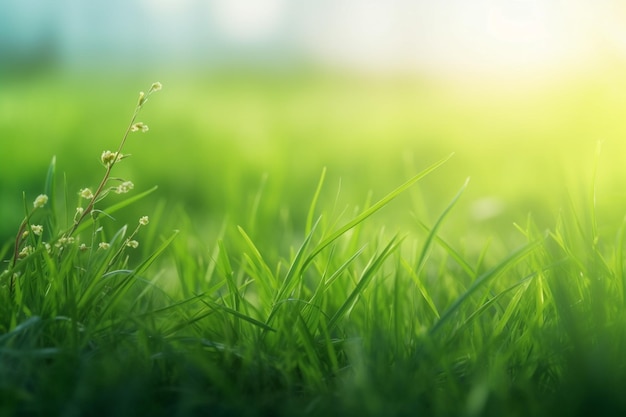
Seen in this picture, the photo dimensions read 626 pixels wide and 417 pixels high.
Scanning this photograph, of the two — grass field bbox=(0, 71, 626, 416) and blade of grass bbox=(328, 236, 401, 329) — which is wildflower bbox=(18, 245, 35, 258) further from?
blade of grass bbox=(328, 236, 401, 329)

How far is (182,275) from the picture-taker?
163 cm

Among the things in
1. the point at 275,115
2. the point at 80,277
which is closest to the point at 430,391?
the point at 80,277

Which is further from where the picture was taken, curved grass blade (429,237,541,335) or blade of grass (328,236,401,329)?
blade of grass (328,236,401,329)

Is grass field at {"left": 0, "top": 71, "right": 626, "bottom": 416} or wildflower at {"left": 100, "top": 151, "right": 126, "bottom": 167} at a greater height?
wildflower at {"left": 100, "top": 151, "right": 126, "bottom": 167}

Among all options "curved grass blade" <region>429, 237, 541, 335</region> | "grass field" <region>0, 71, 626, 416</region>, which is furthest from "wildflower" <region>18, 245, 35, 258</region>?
"curved grass blade" <region>429, 237, 541, 335</region>

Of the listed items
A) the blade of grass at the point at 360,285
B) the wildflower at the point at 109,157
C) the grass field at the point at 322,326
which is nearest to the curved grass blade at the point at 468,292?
the grass field at the point at 322,326

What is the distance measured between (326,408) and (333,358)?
6.6 inches

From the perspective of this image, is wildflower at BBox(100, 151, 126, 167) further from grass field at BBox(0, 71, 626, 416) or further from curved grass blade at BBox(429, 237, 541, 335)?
curved grass blade at BBox(429, 237, 541, 335)

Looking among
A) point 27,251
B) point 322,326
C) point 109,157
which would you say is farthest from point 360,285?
point 27,251

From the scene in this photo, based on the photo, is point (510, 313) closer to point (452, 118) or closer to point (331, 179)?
point (331, 179)

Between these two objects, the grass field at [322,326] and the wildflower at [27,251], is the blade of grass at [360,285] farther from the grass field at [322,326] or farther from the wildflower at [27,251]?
the wildflower at [27,251]

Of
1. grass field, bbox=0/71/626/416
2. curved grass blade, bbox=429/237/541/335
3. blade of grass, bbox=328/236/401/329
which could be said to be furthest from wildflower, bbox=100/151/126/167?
curved grass blade, bbox=429/237/541/335

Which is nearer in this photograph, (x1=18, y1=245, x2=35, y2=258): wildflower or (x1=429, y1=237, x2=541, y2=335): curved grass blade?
(x1=429, y1=237, x2=541, y2=335): curved grass blade

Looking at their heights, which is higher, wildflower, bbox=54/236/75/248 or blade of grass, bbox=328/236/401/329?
wildflower, bbox=54/236/75/248
